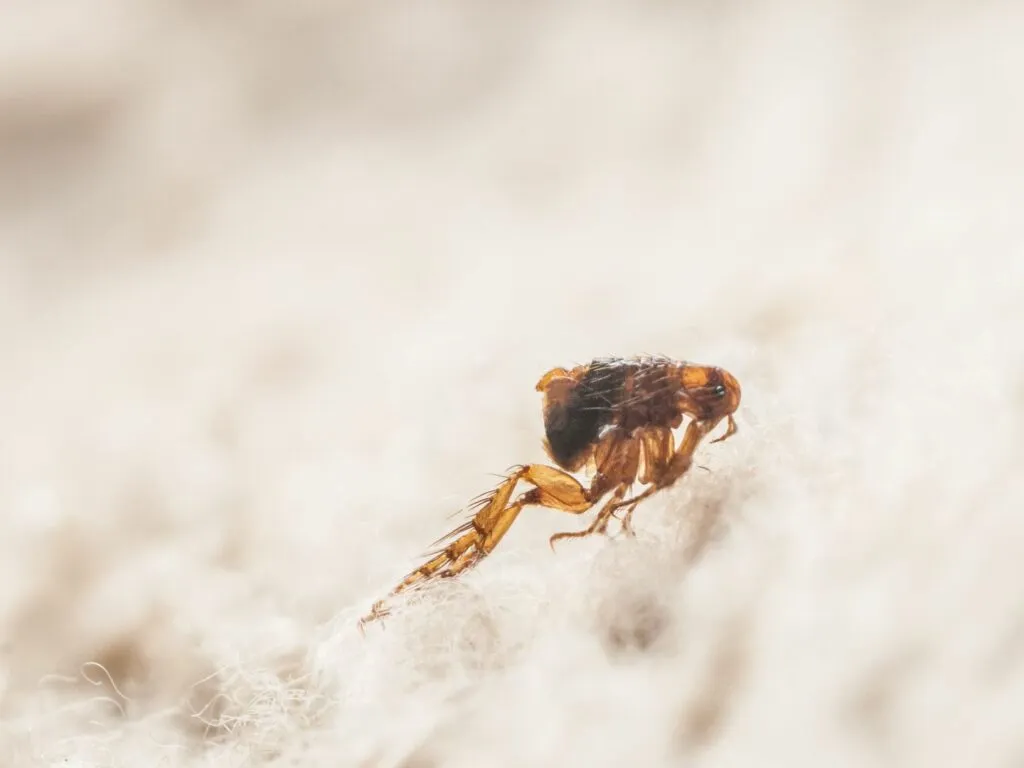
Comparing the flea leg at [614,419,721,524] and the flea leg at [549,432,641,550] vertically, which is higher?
the flea leg at [614,419,721,524]

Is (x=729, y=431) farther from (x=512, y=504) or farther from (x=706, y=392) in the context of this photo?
(x=512, y=504)

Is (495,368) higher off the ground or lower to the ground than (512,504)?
higher

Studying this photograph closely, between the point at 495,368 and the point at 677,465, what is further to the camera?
the point at 495,368

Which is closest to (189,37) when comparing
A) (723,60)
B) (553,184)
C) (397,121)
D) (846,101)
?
(397,121)

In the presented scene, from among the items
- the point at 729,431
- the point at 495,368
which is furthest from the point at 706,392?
the point at 495,368

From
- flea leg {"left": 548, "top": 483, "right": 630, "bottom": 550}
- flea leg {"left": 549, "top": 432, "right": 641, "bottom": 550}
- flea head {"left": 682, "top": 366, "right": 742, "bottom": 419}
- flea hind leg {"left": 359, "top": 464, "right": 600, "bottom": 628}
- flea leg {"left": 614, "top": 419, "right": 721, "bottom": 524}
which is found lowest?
flea hind leg {"left": 359, "top": 464, "right": 600, "bottom": 628}
